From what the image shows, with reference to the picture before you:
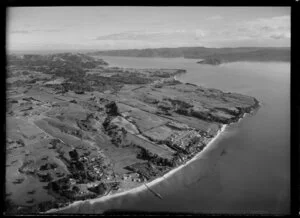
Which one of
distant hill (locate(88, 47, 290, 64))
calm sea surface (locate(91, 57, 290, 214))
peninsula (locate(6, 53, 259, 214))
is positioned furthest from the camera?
distant hill (locate(88, 47, 290, 64))

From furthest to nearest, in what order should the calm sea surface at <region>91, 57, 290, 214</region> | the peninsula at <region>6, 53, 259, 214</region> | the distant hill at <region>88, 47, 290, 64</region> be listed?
the distant hill at <region>88, 47, 290, 64</region> < the peninsula at <region>6, 53, 259, 214</region> < the calm sea surface at <region>91, 57, 290, 214</region>

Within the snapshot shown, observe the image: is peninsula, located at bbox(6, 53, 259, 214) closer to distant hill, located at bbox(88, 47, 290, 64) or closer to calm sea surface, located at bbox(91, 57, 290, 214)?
calm sea surface, located at bbox(91, 57, 290, 214)

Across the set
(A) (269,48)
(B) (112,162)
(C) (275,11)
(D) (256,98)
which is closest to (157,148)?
(B) (112,162)

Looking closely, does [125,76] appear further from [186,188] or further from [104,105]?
[186,188]

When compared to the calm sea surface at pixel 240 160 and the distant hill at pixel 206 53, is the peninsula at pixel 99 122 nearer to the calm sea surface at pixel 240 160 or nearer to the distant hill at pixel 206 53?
the calm sea surface at pixel 240 160

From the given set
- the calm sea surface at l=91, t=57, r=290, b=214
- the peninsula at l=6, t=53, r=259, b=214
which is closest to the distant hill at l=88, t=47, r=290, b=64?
the calm sea surface at l=91, t=57, r=290, b=214
